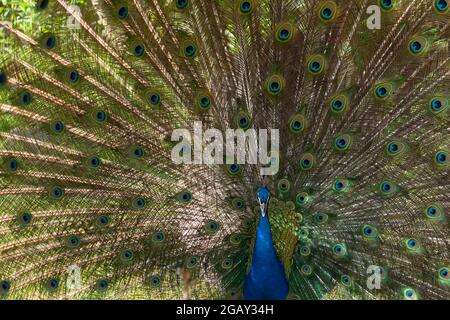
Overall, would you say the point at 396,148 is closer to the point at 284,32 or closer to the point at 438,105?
the point at 438,105

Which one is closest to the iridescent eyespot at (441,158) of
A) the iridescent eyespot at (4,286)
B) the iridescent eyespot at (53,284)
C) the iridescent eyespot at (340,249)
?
the iridescent eyespot at (340,249)

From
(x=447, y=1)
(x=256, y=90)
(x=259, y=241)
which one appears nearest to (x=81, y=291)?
(x=259, y=241)

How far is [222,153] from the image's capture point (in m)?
3.29

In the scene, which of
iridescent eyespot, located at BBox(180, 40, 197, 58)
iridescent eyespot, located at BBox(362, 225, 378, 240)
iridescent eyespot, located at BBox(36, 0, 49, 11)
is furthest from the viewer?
iridescent eyespot, located at BBox(362, 225, 378, 240)

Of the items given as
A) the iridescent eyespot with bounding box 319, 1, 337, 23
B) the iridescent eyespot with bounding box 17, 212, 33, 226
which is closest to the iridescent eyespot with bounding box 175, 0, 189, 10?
the iridescent eyespot with bounding box 319, 1, 337, 23

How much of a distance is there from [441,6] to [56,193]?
2400mm

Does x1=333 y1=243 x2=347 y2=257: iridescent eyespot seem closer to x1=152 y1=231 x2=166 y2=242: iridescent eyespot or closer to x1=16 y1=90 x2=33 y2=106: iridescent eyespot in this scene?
x1=152 y1=231 x2=166 y2=242: iridescent eyespot

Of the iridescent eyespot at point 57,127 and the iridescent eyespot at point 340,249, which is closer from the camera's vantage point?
the iridescent eyespot at point 57,127

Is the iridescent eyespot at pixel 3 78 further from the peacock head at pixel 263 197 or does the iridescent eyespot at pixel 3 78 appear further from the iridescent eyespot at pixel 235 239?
the iridescent eyespot at pixel 235 239

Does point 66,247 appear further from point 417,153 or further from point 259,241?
point 417,153

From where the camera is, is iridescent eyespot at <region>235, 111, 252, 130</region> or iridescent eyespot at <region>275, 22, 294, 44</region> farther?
iridescent eyespot at <region>235, 111, 252, 130</region>

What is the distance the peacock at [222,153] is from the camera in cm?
300

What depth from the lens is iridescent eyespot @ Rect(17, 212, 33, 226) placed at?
3.35 m

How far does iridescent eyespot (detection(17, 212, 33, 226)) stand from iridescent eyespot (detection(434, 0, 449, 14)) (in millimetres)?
2586
